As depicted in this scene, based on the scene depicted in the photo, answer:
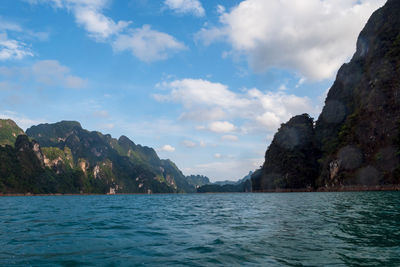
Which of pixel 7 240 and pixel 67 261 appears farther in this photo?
pixel 7 240

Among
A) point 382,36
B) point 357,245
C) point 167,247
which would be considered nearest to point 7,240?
point 167,247

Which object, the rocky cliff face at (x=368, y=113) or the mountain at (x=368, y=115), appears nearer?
the mountain at (x=368, y=115)

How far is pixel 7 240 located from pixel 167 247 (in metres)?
9.29

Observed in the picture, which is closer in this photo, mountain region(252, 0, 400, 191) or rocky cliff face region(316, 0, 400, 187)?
mountain region(252, 0, 400, 191)

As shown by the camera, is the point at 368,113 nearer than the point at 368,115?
No

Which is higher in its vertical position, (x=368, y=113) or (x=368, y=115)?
(x=368, y=113)

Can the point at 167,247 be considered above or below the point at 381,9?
below

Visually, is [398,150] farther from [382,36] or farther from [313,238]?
[313,238]

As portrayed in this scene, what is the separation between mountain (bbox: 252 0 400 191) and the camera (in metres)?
128

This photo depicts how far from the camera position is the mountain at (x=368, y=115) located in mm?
128375

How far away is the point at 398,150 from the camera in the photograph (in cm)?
12175

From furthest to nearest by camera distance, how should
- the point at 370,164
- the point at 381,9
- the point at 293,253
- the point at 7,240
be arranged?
the point at 381,9, the point at 370,164, the point at 7,240, the point at 293,253

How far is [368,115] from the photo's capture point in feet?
472

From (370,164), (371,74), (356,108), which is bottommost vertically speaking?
(370,164)
